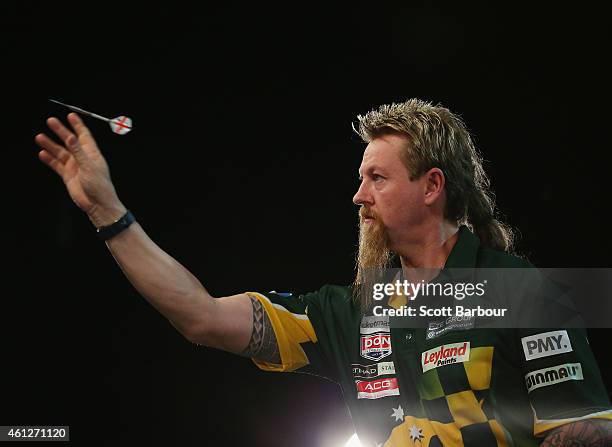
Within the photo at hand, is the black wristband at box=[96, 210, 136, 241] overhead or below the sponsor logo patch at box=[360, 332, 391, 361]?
overhead

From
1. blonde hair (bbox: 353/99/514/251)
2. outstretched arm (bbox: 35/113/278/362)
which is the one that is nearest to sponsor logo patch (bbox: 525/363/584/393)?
blonde hair (bbox: 353/99/514/251)

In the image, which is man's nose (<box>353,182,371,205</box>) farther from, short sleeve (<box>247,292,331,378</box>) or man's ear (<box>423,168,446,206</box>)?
short sleeve (<box>247,292,331,378</box>)

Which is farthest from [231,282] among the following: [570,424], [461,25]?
[570,424]

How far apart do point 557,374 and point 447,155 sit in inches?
26.3

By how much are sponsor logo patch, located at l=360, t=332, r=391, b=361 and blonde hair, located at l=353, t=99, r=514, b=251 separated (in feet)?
1.22

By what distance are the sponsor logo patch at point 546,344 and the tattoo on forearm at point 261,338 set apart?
61 cm

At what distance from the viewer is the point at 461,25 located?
3.96 m

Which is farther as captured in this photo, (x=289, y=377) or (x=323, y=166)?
(x=323, y=166)

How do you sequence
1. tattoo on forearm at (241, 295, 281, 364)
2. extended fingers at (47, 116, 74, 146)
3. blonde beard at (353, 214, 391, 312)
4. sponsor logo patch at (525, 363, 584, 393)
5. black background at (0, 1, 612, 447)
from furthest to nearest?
black background at (0, 1, 612, 447), blonde beard at (353, 214, 391, 312), tattoo on forearm at (241, 295, 281, 364), sponsor logo patch at (525, 363, 584, 393), extended fingers at (47, 116, 74, 146)

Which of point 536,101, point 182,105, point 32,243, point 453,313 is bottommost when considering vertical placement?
point 453,313

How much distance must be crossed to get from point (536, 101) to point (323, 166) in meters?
1.13

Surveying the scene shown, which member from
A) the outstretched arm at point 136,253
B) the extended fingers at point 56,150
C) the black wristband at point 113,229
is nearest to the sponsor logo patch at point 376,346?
the outstretched arm at point 136,253

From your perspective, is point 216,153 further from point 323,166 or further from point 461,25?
point 461,25

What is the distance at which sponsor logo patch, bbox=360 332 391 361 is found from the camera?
1972 mm
